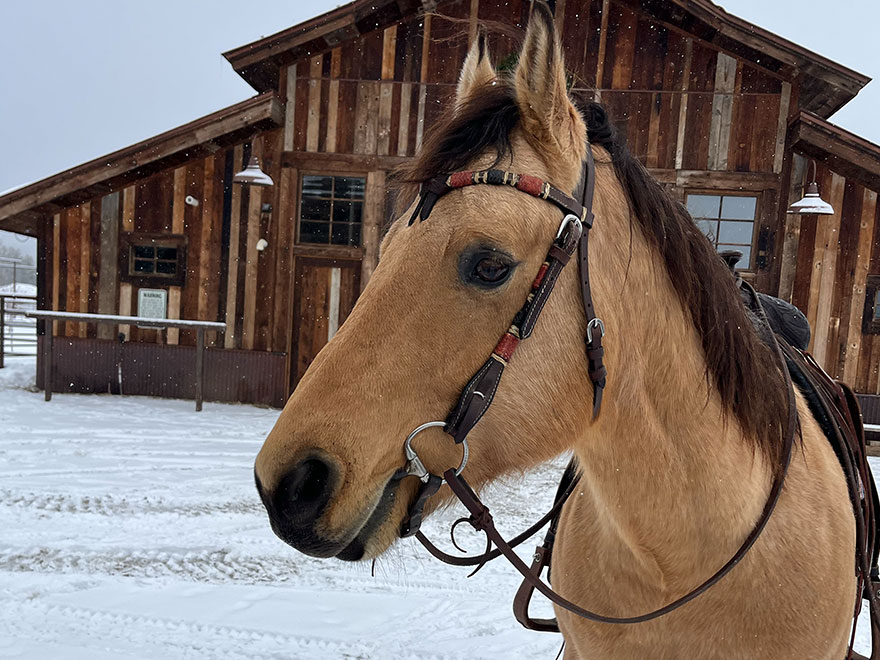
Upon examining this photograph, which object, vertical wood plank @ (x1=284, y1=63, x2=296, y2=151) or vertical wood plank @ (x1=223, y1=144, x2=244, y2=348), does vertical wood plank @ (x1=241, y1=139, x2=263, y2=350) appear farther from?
vertical wood plank @ (x1=284, y1=63, x2=296, y2=151)

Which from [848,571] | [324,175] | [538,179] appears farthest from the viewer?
[324,175]

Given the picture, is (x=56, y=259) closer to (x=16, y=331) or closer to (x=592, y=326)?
(x=592, y=326)

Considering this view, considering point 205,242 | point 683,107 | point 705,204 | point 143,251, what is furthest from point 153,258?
point 705,204

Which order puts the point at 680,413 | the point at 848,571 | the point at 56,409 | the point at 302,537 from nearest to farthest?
1. the point at 302,537
2. the point at 680,413
3. the point at 848,571
4. the point at 56,409

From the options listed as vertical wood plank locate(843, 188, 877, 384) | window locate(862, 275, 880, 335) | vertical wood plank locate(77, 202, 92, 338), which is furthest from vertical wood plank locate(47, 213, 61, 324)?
window locate(862, 275, 880, 335)

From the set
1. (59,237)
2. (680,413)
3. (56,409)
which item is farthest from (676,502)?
(59,237)

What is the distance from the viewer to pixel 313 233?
9367mm

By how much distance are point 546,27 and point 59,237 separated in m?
10.6

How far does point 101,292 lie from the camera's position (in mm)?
9531

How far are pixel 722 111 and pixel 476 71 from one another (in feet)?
28.4

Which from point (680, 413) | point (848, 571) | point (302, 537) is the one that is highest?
point (680, 413)

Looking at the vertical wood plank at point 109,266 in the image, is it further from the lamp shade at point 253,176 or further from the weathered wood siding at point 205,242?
the lamp shade at point 253,176

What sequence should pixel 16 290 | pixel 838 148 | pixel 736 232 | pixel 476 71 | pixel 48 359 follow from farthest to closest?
pixel 16 290, pixel 48 359, pixel 736 232, pixel 838 148, pixel 476 71

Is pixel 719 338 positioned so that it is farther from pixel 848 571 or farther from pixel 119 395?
pixel 119 395
